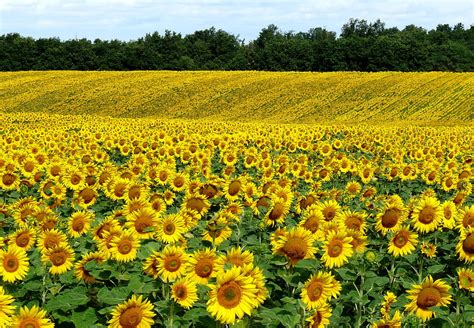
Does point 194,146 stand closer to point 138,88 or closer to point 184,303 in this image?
point 184,303

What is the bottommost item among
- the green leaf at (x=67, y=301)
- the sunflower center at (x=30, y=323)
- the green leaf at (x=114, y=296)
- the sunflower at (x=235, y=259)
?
the green leaf at (x=67, y=301)

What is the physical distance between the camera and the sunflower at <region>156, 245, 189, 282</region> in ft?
12.6

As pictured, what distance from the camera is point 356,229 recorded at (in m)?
5.34

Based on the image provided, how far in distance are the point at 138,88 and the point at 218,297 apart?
58.4m

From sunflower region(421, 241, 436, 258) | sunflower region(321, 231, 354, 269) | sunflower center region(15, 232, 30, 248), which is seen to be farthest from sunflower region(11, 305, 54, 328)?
sunflower region(421, 241, 436, 258)

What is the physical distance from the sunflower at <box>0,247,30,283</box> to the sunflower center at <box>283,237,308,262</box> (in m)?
1.84

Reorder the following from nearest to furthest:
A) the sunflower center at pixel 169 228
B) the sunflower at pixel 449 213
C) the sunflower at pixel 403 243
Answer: the sunflower center at pixel 169 228 < the sunflower at pixel 403 243 < the sunflower at pixel 449 213

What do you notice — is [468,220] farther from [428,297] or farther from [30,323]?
[30,323]

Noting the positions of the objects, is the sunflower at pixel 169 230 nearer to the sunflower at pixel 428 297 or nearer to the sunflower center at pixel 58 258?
the sunflower center at pixel 58 258

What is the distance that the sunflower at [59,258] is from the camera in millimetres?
4566

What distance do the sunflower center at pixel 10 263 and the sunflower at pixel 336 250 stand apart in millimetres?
2200

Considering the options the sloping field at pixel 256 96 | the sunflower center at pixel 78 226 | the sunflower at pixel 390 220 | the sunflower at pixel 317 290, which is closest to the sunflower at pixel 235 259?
the sunflower at pixel 317 290

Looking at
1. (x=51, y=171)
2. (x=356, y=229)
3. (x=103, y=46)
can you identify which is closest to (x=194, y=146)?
(x=51, y=171)

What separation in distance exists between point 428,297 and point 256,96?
169 feet
